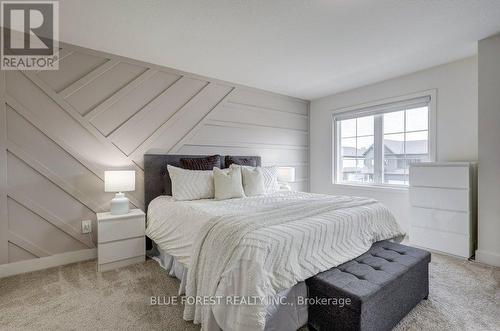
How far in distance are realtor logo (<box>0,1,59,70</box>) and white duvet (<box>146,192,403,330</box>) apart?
204 centimetres

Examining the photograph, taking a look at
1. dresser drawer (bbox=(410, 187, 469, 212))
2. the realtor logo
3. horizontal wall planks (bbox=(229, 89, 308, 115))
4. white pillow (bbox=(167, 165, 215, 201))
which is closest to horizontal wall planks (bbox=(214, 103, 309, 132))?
horizontal wall planks (bbox=(229, 89, 308, 115))

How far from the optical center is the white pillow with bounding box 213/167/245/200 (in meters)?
2.72

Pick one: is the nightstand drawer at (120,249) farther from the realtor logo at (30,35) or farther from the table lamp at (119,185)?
the realtor logo at (30,35)

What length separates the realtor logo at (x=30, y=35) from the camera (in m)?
2.02

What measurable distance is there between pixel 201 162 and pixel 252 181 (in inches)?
28.9

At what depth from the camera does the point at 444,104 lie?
3080 mm

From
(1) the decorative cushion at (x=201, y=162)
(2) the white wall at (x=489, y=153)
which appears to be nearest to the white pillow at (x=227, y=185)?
(1) the decorative cushion at (x=201, y=162)

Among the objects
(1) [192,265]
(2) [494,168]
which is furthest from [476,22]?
(1) [192,265]

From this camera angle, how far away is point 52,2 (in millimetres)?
1926

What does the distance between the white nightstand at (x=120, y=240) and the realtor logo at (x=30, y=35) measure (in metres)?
1.66

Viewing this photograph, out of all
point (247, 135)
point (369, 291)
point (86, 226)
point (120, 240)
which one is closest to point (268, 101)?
point (247, 135)

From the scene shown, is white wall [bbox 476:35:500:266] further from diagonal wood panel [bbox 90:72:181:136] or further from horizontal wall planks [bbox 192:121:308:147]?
diagonal wood panel [bbox 90:72:181:136]

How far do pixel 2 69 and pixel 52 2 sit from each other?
0.93m

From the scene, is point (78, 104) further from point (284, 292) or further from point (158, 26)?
point (284, 292)
